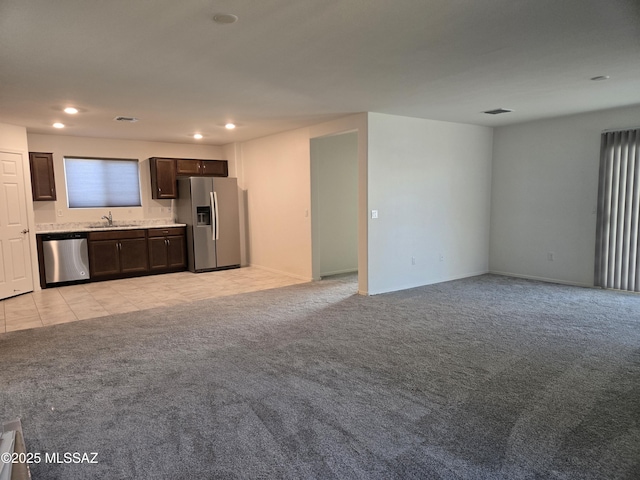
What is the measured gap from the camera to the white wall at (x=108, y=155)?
22.4 ft

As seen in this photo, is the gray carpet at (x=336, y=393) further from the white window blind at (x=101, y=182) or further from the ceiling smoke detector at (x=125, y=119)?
the white window blind at (x=101, y=182)

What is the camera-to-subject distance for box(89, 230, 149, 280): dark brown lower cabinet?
682 cm

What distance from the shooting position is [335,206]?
7.16 m

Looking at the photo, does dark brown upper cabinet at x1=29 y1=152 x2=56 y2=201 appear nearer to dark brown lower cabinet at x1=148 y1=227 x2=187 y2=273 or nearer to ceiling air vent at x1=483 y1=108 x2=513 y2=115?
dark brown lower cabinet at x1=148 y1=227 x2=187 y2=273

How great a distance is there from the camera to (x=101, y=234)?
22.5ft

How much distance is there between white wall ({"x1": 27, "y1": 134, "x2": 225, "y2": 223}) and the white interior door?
2.56ft

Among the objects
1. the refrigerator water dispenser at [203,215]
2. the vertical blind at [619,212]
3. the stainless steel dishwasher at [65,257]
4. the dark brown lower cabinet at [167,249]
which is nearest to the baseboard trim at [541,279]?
the vertical blind at [619,212]

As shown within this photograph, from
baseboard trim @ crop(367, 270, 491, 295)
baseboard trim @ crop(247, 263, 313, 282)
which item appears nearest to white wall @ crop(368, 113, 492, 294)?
baseboard trim @ crop(367, 270, 491, 295)

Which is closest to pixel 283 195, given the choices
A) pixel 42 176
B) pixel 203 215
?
pixel 203 215

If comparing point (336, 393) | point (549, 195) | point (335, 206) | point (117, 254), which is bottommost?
point (336, 393)

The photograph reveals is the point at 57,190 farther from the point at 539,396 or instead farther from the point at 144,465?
the point at 539,396

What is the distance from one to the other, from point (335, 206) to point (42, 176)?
4863mm

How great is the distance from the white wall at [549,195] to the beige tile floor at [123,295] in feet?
12.0

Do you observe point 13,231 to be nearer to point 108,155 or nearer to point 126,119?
point 108,155
